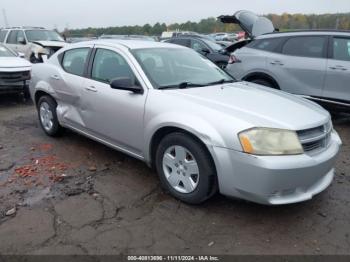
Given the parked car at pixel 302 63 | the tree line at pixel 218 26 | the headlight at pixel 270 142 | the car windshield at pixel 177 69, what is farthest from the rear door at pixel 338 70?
the tree line at pixel 218 26

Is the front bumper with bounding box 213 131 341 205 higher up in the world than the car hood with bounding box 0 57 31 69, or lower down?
lower down

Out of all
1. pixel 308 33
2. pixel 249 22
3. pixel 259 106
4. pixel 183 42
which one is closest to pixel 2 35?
pixel 183 42

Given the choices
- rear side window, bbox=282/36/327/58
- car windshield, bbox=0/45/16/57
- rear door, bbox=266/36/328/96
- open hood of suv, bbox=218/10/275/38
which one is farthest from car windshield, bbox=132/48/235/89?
car windshield, bbox=0/45/16/57

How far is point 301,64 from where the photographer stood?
22.6 feet

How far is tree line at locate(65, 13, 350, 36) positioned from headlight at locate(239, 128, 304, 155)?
21606 millimetres

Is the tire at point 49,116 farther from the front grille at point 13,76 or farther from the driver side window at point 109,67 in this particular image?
the front grille at point 13,76

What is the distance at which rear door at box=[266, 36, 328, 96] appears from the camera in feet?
22.1

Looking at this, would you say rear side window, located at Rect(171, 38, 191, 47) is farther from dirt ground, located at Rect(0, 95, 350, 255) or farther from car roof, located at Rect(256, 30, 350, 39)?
dirt ground, located at Rect(0, 95, 350, 255)

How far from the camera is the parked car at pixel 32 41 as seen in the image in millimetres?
13688

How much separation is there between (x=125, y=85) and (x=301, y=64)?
4.13 metres

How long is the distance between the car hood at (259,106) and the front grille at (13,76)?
6.01 metres

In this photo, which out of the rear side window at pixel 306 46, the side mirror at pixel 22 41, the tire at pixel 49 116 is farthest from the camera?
the side mirror at pixel 22 41

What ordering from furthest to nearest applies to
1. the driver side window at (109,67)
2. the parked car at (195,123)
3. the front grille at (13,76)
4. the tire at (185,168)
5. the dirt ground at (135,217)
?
the front grille at (13,76) → the driver side window at (109,67) → the tire at (185,168) → the parked car at (195,123) → the dirt ground at (135,217)

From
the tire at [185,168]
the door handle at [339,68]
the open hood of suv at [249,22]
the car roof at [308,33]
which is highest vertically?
the open hood of suv at [249,22]
